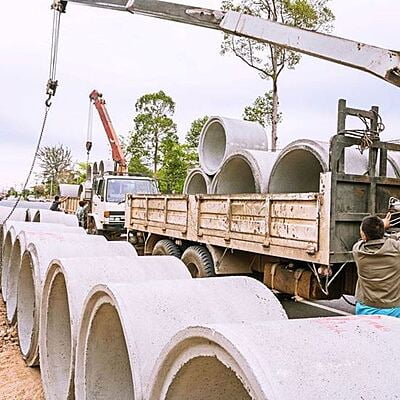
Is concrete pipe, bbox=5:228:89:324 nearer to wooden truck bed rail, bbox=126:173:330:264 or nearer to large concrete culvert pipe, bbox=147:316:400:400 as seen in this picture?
wooden truck bed rail, bbox=126:173:330:264

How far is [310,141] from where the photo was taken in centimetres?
562

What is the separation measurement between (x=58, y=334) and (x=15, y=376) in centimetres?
66

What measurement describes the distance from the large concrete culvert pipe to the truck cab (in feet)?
36.8

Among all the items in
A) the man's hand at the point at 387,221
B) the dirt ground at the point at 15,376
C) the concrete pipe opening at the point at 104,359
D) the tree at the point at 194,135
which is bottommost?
the dirt ground at the point at 15,376

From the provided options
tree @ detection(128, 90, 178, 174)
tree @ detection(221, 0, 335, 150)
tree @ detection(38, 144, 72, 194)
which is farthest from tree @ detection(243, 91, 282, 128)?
tree @ detection(38, 144, 72, 194)

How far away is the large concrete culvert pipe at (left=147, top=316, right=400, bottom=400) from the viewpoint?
150 centimetres

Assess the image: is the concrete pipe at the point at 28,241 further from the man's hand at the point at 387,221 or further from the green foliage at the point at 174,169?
the green foliage at the point at 174,169

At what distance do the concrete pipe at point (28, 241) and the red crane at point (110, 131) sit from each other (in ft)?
34.3

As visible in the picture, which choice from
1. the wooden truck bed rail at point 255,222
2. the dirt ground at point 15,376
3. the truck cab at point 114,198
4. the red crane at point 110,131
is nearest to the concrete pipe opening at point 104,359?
the dirt ground at point 15,376

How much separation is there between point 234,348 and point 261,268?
4.82 metres

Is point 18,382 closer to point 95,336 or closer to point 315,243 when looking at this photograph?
point 95,336

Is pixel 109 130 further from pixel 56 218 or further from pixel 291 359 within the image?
pixel 291 359

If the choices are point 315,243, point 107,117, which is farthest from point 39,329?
point 107,117

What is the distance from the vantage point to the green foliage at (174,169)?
25328 millimetres
